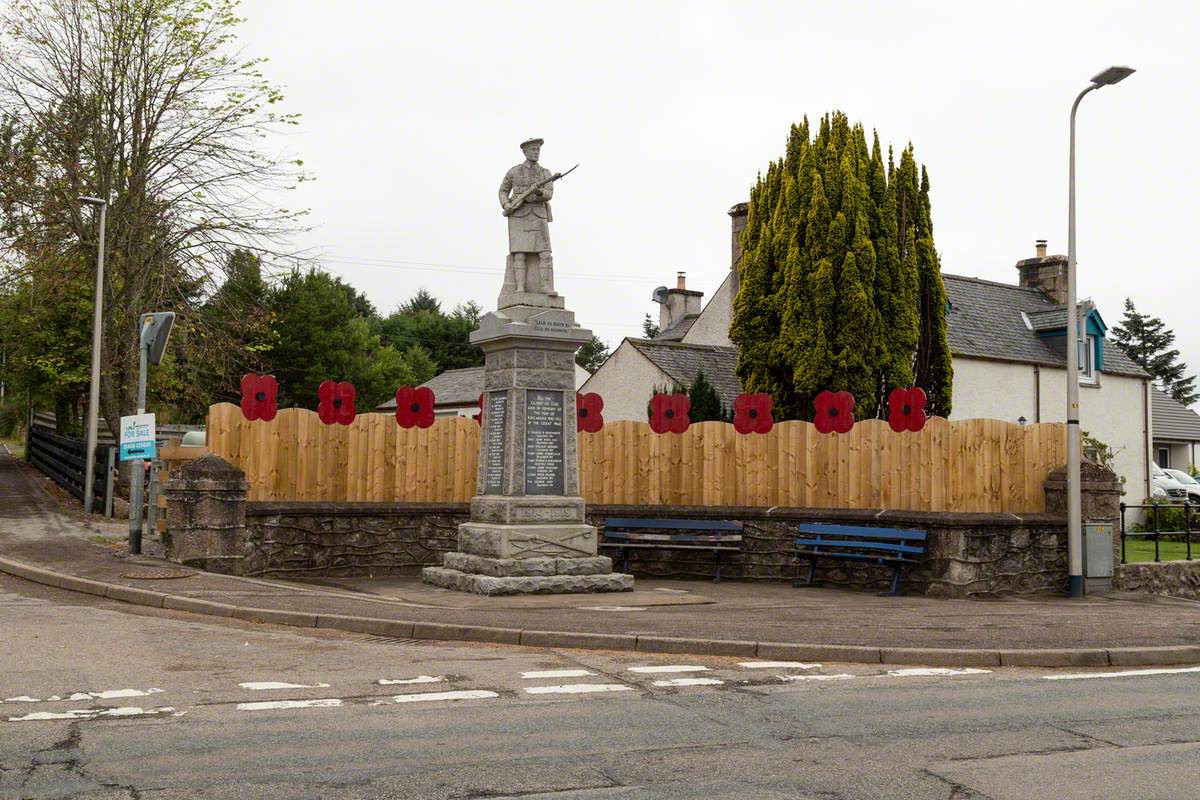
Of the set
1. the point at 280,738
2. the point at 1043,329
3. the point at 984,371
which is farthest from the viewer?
the point at 1043,329

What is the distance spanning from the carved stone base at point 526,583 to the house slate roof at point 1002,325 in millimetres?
18489

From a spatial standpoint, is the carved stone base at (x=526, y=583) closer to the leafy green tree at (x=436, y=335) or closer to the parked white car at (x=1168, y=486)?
the parked white car at (x=1168, y=486)

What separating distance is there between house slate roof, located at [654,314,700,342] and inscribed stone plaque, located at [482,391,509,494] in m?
26.0

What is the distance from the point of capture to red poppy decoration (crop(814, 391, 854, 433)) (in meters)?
17.4

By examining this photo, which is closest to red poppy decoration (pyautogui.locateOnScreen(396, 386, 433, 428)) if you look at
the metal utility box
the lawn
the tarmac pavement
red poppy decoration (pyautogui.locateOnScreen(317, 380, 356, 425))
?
red poppy decoration (pyautogui.locateOnScreen(317, 380, 356, 425))

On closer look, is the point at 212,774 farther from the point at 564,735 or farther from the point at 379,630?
the point at 379,630

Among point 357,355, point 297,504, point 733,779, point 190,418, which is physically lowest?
point 733,779

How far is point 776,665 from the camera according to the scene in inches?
385

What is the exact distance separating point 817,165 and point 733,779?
883 inches

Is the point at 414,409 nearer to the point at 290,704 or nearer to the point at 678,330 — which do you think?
the point at 290,704

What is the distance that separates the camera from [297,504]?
A: 1609 centimetres

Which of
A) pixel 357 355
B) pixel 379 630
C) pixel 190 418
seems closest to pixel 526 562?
pixel 379 630

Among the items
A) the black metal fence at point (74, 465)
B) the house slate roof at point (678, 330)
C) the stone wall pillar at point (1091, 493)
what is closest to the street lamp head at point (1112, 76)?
the stone wall pillar at point (1091, 493)

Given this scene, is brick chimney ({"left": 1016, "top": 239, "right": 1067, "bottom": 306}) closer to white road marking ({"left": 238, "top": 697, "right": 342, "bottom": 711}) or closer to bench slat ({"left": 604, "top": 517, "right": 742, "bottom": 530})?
bench slat ({"left": 604, "top": 517, "right": 742, "bottom": 530})
